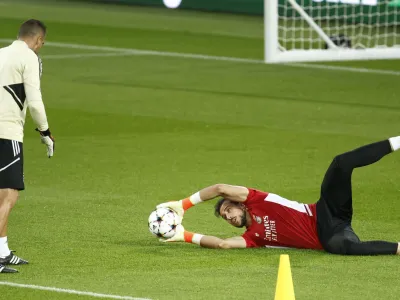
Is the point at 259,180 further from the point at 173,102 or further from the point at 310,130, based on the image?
the point at 173,102

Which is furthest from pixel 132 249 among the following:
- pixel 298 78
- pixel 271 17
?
pixel 298 78

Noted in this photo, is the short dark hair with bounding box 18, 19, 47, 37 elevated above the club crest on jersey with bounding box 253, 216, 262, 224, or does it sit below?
above

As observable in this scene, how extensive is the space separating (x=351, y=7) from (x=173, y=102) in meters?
10.0

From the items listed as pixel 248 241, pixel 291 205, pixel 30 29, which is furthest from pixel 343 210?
pixel 30 29

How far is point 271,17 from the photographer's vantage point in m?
20.8

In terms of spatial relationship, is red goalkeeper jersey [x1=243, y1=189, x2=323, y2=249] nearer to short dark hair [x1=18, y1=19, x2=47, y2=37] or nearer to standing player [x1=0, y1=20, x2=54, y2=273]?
standing player [x1=0, y1=20, x2=54, y2=273]

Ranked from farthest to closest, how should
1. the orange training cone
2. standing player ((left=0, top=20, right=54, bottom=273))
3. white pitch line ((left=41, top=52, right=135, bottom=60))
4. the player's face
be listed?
white pitch line ((left=41, top=52, right=135, bottom=60)), the player's face, standing player ((left=0, top=20, right=54, bottom=273)), the orange training cone

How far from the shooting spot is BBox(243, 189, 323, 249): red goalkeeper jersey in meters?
11.3

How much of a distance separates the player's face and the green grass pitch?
0.99 ft

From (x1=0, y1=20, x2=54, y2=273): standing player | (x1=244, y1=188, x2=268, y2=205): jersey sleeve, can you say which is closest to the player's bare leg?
(x1=0, y1=20, x2=54, y2=273): standing player

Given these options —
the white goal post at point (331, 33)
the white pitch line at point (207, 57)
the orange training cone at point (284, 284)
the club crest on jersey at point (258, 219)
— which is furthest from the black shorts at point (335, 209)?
the white pitch line at point (207, 57)

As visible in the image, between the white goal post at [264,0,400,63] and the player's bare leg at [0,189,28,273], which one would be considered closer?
the player's bare leg at [0,189,28,273]

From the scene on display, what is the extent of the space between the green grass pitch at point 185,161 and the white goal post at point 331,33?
0.78 m

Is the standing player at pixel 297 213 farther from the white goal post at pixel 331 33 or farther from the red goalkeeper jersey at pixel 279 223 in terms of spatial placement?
the white goal post at pixel 331 33
